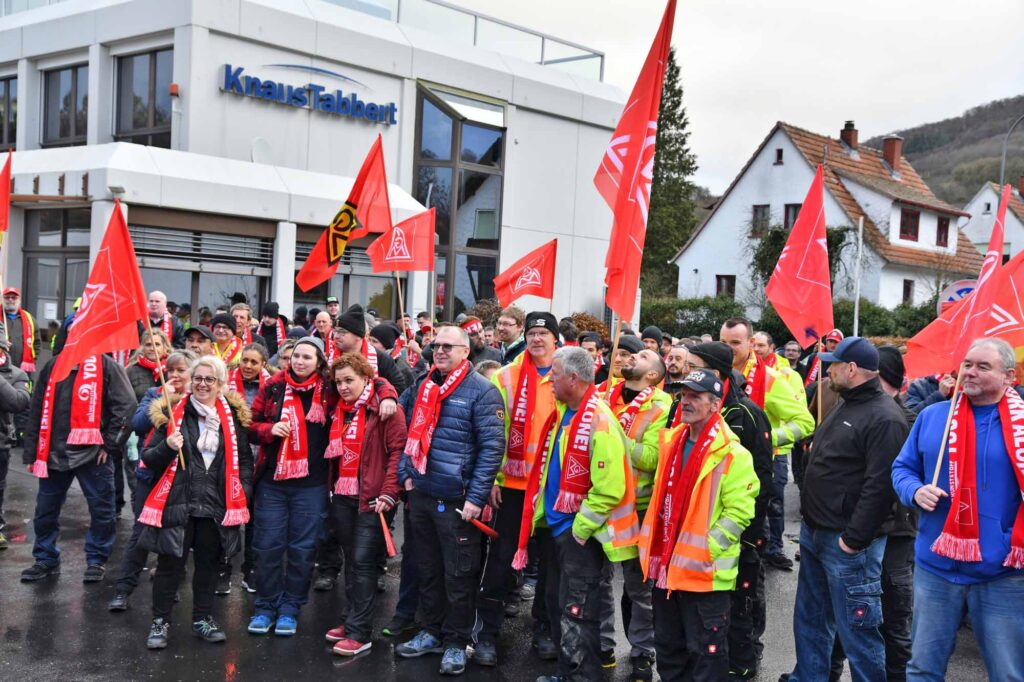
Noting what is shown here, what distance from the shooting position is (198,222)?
58.2 feet

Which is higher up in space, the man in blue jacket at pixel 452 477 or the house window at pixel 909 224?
the house window at pixel 909 224

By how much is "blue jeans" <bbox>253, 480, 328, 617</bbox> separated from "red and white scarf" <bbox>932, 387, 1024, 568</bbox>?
13.4 feet

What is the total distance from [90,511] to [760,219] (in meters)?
37.4

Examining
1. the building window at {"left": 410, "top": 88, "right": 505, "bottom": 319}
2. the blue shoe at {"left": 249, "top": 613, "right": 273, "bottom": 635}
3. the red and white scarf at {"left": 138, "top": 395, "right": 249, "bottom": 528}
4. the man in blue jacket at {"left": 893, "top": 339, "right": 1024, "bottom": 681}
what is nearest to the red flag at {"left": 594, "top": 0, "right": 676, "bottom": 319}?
the man in blue jacket at {"left": 893, "top": 339, "right": 1024, "bottom": 681}

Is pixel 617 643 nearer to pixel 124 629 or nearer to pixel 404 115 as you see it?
pixel 124 629

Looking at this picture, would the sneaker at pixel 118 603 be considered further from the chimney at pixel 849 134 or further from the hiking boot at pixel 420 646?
the chimney at pixel 849 134

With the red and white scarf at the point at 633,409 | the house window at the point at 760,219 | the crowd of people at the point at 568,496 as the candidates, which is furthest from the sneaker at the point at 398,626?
the house window at the point at 760,219

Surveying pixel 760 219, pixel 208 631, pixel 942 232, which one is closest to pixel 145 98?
pixel 208 631

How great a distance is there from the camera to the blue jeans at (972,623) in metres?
4.48

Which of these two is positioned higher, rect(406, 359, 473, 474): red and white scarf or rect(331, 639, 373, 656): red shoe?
rect(406, 359, 473, 474): red and white scarf

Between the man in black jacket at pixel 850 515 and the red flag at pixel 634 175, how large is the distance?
150cm

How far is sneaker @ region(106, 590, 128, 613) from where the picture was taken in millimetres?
6891

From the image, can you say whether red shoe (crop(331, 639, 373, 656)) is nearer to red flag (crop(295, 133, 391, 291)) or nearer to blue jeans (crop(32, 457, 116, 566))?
blue jeans (crop(32, 457, 116, 566))

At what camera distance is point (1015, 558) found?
174 inches
